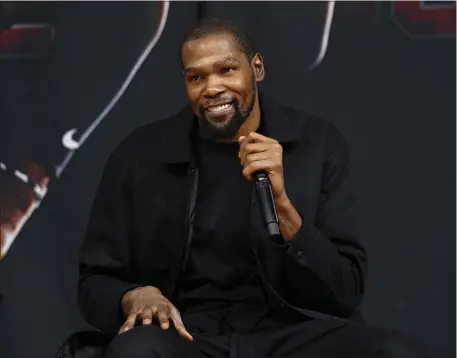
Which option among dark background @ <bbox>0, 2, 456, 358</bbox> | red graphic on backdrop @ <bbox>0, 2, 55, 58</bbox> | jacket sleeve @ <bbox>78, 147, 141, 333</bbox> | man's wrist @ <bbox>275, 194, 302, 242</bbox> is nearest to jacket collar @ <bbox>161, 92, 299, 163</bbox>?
jacket sleeve @ <bbox>78, 147, 141, 333</bbox>

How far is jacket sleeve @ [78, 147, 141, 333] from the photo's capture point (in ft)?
7.91

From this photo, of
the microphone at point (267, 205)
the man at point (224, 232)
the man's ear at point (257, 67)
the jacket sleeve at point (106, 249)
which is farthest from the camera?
the man's ear at point (257, 67)

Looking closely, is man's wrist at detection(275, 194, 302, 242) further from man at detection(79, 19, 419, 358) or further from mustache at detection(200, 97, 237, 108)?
mustache at detection(200, 97, 237, 108)

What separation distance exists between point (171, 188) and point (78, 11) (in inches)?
32.0

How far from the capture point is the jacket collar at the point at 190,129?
8.21ft

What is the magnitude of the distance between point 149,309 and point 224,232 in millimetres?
316

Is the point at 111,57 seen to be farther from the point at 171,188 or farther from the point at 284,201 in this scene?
the point at 284,201

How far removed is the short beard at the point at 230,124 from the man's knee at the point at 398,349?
2.00 feet

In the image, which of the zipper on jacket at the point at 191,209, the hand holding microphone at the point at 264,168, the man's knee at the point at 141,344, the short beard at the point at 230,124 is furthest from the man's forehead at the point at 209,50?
the man's knee at the point at 141,344

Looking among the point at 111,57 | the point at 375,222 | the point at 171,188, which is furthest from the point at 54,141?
the point at 375,222

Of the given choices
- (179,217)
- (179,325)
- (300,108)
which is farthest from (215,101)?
(300,108)

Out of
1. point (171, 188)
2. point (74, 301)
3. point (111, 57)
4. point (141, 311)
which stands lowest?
point (74, 301)

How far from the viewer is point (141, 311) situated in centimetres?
224

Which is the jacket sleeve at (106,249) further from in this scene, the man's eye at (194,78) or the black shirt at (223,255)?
the man's eye at (194,78)
